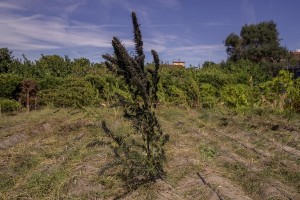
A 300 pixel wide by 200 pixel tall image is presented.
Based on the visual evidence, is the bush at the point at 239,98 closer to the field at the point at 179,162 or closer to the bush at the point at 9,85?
the field at the point at 179,162

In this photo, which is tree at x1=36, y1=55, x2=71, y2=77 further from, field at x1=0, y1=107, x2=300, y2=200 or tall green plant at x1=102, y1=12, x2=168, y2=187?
tall green plant at x1=102, y1=12, x2=168, y2=187

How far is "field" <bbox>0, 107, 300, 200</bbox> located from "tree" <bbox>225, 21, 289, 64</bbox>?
24.4 meters

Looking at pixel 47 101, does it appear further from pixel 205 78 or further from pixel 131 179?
pixel 131 179

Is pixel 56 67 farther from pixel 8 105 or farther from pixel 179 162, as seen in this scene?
pixel 179 162

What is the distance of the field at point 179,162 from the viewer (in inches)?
128

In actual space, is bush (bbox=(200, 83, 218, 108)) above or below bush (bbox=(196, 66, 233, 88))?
below

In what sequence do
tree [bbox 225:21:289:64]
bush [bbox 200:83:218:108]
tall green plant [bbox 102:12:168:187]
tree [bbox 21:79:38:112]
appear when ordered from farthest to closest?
tree [bbox 225:21:289:64] < tree [bbox 21:79:38:112] < bush [bbox 200:83:218:108] < tall green plant [bbox 102:12:168:187]

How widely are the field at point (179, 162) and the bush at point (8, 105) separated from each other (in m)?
3.86

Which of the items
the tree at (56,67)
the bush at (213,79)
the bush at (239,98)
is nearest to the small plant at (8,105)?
the tree at (56,67)

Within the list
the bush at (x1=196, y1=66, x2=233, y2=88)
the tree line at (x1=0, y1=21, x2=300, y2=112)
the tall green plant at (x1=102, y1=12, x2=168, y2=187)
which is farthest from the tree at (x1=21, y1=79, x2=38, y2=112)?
the tall green plant at (x1=102, y1=12, x2=168, y2=187)

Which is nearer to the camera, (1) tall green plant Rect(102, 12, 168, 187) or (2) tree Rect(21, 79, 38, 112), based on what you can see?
(1) tall green plant Rect(102, 12, 168, 187)

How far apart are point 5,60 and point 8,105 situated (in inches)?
169

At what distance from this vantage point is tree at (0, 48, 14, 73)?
13945 mm

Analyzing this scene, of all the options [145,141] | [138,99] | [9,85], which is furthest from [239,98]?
[9,85]
